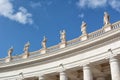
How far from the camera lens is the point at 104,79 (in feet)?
190

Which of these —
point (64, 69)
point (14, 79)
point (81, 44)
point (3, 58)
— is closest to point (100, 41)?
point (81, 44)

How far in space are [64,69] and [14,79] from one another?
1366 cm

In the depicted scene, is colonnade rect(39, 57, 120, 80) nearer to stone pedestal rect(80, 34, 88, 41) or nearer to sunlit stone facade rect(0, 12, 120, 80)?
sunlit stone facade rect(0, 12, 120, 80)

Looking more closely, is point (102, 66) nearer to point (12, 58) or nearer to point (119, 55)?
point (119, 55)

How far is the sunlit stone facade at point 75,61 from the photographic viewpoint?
165 ft

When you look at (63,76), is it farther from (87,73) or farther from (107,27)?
(107,27)

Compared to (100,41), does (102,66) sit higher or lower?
lower

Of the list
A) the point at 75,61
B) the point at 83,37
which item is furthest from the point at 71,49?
the point at 83,37

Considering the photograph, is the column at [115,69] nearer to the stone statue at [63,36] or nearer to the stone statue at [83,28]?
the stone statue at [83,28]

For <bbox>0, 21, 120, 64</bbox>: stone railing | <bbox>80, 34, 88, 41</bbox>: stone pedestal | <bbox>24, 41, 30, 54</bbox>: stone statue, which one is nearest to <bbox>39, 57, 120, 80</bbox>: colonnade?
<bbox>0, 21, 120, 64</bbox>: stone railing

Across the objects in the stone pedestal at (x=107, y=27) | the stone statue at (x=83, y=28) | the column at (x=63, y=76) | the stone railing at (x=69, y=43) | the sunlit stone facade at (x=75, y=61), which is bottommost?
the column at (x=63, y=76)

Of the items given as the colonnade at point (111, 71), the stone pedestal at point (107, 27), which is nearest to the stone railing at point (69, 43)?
the stone pedestal at point (107, 27)

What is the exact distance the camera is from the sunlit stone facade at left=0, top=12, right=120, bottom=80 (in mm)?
50375

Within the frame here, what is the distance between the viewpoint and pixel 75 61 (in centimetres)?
5553
